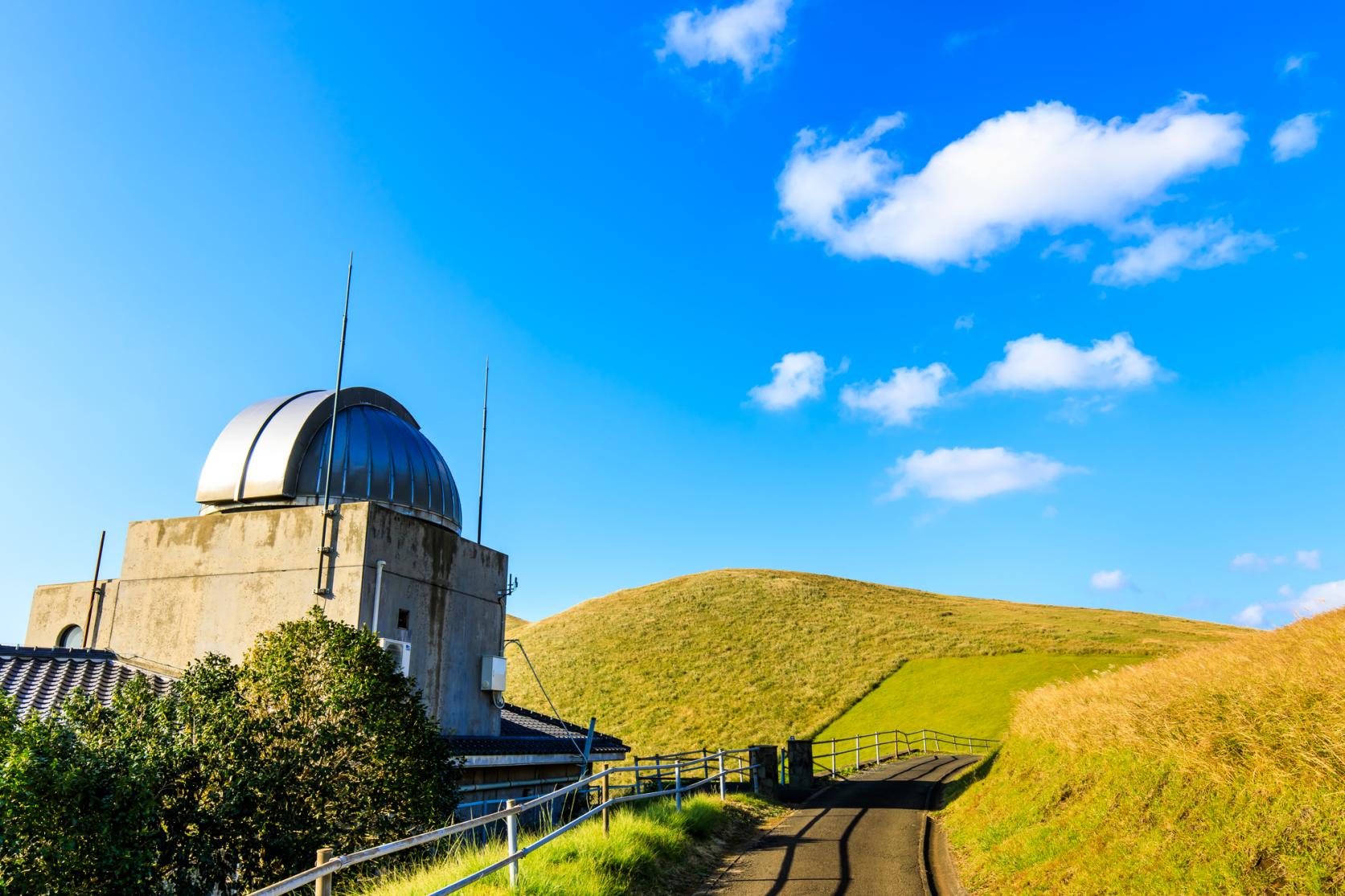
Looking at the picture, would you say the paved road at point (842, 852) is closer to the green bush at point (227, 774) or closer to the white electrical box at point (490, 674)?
the green bush at point (227, 774)

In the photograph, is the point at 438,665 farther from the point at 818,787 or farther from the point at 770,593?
the point at 770,593

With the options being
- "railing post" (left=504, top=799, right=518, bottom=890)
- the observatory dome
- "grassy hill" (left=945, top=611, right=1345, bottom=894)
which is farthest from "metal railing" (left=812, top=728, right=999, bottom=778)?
"railing post" (left=504, top=799, right=518, bottom=890)

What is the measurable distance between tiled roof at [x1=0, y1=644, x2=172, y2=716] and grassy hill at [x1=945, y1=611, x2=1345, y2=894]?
586 inches

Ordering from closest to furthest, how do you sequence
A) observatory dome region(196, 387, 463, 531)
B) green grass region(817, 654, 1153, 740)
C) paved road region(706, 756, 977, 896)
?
paved road region(706, 756, 977, 896)
observatory dome region(196, 387, 463, 531)
green grass region(817, 654, 1153, 740)

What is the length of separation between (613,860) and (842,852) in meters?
4.77

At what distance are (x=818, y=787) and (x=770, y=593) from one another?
51296mm

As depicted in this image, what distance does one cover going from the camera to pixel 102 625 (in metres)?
19.0

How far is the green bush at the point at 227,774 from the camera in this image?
8.59 metres

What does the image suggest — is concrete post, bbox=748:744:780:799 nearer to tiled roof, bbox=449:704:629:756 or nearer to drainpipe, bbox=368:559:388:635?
tiled roof, bbox=449:704:629:756

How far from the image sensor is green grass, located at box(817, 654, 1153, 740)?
40.7 metres

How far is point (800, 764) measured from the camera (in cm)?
2236

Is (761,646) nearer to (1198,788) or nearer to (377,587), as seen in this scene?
(377,587)

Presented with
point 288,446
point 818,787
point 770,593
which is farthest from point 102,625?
point 770,593

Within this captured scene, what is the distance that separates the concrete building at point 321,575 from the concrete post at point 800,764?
551 cm
